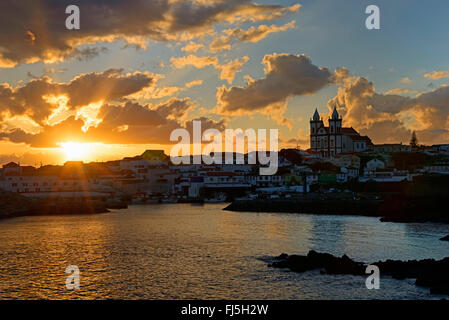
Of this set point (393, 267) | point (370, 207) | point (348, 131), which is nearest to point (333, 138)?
point (348, 131)

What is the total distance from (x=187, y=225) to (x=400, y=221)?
19.1 metres

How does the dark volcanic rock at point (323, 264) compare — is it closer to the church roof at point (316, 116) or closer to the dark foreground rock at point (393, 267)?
the dark foreground rock at point (393, 267)

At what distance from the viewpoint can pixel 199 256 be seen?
2511 cm

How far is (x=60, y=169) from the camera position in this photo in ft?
343

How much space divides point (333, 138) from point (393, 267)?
4500 inches

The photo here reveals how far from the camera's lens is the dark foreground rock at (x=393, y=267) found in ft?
56.1

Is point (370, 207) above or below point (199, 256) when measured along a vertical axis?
above

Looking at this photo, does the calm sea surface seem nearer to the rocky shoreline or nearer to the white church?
the rocky shoreline

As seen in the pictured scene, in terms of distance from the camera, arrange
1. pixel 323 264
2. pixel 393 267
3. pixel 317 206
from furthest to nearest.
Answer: pixel 317 206, pixel 323 264, pixel 393 267

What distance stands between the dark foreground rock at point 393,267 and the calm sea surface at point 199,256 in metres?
0.52

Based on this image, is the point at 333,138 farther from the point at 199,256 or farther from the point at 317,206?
the point at 199,256

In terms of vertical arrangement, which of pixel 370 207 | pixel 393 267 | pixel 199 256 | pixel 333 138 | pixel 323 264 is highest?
pixel 333 138

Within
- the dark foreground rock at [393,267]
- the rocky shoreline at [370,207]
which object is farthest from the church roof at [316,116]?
the dark foreground rock at [393,267]

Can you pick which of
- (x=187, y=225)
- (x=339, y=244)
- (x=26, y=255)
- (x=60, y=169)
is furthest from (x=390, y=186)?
(x=60, y=169)
